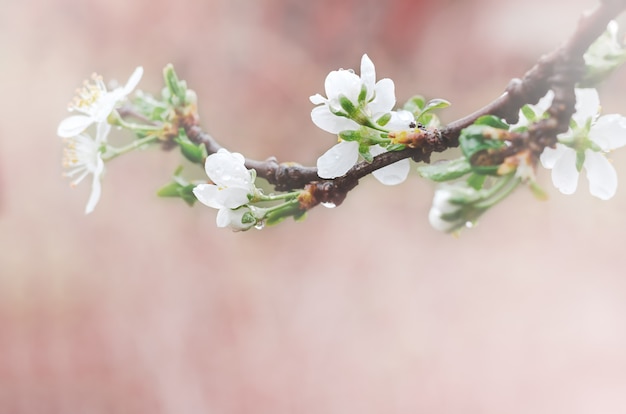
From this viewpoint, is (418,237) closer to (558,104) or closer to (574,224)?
(574,224)

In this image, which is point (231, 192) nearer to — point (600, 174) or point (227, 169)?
point (227, 169)

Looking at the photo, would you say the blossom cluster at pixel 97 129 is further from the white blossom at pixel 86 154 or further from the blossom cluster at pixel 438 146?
the blossom cluster at pixel 438 146

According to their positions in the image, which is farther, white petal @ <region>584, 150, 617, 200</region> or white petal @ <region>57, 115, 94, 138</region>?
white petal @ <region>57, 115, 94, 138</region>

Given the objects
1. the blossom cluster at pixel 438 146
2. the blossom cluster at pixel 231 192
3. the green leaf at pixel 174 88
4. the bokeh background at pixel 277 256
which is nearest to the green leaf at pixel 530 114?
the blossom cluster at pixel 438 146

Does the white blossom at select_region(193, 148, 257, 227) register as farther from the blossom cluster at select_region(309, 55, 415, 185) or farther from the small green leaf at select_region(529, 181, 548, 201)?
the small green leaf at select_region(529, 181, 548, 201)

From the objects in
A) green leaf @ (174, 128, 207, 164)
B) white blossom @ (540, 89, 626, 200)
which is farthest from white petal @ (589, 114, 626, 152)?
green leaf @ (174, 128, 207, 164)

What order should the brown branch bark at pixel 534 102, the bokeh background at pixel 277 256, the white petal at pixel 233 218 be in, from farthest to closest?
the bokeh background at pixel 277 256, the white petal at pixel 233 218, the brown branch bark at pixel 534 102

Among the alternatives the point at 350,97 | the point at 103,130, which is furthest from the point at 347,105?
the point at 103,130
